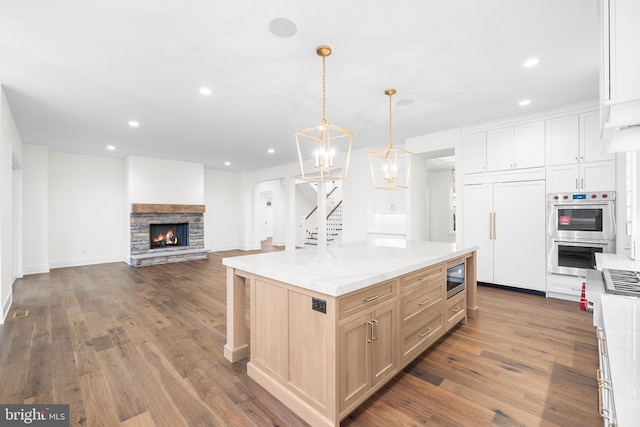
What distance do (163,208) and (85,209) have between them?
67.0 inches

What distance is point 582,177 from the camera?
386 cm

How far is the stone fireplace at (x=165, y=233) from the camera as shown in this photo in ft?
23.0

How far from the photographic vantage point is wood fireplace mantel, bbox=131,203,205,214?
22.7 ft

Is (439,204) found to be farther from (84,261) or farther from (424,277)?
(84,261)

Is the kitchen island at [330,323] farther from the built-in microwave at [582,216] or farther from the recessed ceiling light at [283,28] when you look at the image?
the built-in microwave at [582,216]

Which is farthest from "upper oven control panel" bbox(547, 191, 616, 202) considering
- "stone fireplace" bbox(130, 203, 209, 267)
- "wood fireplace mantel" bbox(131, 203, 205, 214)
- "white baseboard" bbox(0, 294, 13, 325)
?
"wood fireplace mantel" bbox(131, 203, 205, 214)

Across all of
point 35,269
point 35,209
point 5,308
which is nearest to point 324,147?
point 5,308

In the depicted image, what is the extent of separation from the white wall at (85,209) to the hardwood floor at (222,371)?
3359mm

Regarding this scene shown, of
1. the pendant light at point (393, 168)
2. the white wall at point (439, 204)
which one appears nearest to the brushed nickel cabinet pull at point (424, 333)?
the pendant light at point (393, 168)

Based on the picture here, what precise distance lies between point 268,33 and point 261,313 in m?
2.22

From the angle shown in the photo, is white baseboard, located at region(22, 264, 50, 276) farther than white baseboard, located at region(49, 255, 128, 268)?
No

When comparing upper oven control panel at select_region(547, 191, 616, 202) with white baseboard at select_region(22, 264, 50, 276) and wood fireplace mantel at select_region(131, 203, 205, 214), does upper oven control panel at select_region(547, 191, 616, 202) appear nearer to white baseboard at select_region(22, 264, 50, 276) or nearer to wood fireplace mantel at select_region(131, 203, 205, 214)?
wood fireplace mantel at select_region(131, 203, 205, 214)

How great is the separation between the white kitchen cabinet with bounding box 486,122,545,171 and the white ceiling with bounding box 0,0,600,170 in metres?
0.30

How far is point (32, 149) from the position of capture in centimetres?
589
